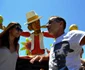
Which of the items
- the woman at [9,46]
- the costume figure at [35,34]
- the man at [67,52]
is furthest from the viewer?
the costume figure at [35,34]

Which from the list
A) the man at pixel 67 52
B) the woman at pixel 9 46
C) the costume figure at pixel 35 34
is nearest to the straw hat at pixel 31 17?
the costume figure at pixel 35 34

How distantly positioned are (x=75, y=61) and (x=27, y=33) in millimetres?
2699

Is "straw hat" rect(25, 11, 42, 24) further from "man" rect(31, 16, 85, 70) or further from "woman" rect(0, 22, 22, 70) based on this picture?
"man" rect(31, 16, 85, 70)

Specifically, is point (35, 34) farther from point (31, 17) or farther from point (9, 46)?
point (9, 46)

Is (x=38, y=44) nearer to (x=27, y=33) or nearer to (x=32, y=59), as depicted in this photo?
(x=27, y=33)

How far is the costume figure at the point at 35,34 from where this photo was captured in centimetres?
459

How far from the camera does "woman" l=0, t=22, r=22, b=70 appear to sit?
2.41 metres

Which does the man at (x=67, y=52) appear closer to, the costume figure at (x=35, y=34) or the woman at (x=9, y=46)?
the woman at (x=9, y=46)

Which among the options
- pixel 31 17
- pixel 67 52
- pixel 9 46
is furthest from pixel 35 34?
pixel 67 52

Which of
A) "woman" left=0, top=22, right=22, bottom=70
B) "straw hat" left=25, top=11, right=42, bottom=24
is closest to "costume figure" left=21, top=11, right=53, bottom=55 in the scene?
"straw hat" left=25, top=11, right=42, bottom=24

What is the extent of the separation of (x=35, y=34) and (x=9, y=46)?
211cm

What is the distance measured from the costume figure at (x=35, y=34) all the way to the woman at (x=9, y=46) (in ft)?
6.32

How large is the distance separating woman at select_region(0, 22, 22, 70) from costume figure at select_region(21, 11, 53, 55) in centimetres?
193

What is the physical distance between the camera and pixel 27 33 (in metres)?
4.83
